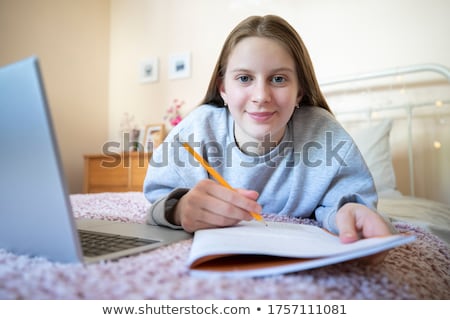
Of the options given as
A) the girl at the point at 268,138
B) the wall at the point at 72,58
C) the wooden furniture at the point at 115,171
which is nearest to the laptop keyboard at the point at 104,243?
the girl at the point at 268,138

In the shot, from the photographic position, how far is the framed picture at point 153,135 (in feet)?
6.37

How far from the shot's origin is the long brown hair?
63 cm

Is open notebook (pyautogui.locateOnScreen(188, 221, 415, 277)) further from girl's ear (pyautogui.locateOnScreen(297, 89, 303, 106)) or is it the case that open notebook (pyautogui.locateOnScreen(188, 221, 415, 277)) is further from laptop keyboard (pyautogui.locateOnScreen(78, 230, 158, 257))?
girl's ear (pyautogui.locateOnScreen(297, 89, 303, 106))

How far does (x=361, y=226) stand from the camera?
14.5 inches

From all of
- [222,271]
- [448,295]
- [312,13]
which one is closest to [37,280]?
[222,271]

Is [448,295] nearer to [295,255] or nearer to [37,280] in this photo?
[295,255]

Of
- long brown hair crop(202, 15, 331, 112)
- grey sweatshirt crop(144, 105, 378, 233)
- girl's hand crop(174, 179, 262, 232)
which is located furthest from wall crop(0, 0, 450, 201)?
girl's hand crop(174, 179, 262, 232)

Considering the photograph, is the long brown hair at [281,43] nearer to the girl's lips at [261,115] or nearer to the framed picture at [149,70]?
the girl's lips at [261,115]

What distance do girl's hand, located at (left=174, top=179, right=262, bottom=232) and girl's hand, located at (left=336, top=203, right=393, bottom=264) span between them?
0.32ft

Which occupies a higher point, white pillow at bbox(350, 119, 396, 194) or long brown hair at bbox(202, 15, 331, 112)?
long brown hair at bbox(202, 15, 331, 112)

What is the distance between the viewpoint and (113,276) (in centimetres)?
24

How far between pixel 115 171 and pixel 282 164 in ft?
4.52

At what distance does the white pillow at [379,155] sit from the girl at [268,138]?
52 centimetres

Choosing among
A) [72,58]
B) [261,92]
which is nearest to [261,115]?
[261,92]
